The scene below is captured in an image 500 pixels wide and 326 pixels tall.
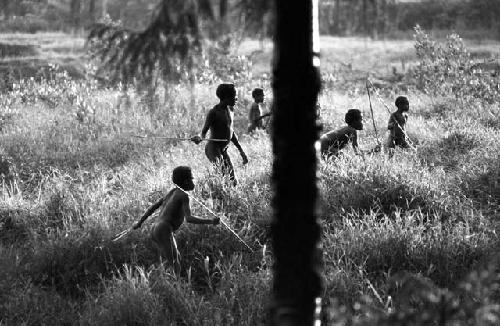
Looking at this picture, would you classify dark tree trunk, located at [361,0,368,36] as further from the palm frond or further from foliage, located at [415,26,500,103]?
foliage, located at [415,26,500,103]

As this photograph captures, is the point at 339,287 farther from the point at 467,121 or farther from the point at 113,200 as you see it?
the point at 467,121

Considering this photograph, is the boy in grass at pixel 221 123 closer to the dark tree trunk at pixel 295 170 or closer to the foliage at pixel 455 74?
the dark tree trunk at pixel 295 170

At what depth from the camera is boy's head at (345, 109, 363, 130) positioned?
8477 millimetres

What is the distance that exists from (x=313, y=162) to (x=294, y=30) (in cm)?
68

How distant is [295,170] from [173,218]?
2.58m

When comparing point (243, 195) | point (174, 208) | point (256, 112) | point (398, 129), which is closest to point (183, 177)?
point (174, 208)

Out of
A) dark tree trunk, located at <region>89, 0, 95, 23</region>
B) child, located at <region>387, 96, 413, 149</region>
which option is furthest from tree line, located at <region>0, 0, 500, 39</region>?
child, located at <region>387, 96, 413, 149</region>

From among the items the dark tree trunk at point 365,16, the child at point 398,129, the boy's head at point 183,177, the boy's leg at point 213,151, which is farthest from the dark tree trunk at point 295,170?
the child at point 398,129

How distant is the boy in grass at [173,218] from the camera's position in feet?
18.2

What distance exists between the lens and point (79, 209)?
22.9ft

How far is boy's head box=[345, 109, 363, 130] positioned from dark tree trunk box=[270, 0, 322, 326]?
5231mm

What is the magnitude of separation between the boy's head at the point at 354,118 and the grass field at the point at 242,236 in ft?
2.07

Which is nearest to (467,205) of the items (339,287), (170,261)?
(339,287)

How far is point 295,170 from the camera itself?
10.8 ft
